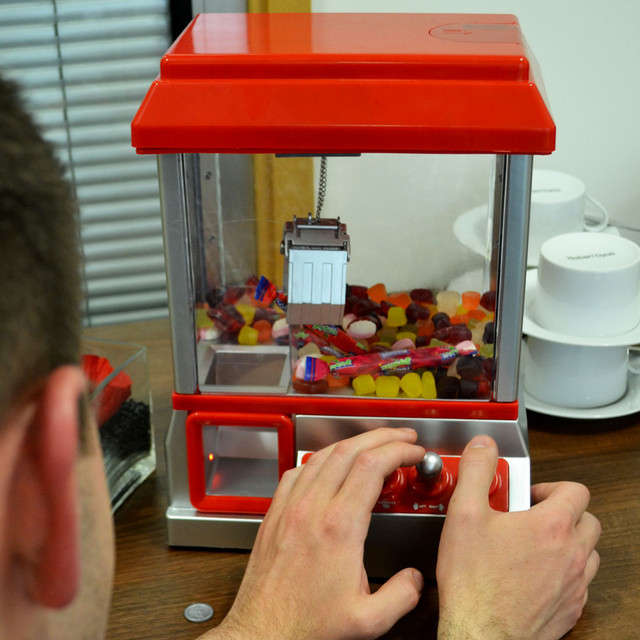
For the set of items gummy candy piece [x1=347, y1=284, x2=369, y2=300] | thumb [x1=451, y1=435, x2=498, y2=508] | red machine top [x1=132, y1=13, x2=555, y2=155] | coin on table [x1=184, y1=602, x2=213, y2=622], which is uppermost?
red machine top [x1=132, y1=13, x2=555, y2=155]

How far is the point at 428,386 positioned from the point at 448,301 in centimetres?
9

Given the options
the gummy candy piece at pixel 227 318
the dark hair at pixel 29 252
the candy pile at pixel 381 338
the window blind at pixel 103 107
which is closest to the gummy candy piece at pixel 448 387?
the candy pile at pixel 381 338

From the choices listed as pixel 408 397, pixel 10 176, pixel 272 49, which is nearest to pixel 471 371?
pixel 408 397

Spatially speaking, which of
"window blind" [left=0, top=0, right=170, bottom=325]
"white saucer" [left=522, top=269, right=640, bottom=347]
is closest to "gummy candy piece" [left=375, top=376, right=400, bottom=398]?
"white saucer" [left=522, top=269, right=640, bottom=347]

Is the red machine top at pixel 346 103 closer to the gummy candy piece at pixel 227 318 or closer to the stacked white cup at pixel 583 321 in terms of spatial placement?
the gummy candy piece at pixel 227 318

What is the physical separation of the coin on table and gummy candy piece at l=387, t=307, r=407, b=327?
0.33 meters

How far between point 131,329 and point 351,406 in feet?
1.99

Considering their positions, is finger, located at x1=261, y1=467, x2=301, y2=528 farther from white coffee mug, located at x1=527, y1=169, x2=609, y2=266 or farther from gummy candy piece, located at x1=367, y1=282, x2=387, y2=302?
white coffee mug, located at x1=527, y1=169, x2=609, y2=266

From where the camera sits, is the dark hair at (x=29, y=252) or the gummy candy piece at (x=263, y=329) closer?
the dark hair at (x=29, y=252)

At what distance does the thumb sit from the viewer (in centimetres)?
77

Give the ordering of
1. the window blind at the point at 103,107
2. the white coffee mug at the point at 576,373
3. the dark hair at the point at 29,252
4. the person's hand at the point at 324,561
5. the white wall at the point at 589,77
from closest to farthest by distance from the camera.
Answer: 1. the dark hair at the point at 29,252
2. the person's hand at the point at 324,561
3. the white coffee mug at the point at 576,373
4. the white wall at the point at 589,77
5. the window blind at the point at 103,107

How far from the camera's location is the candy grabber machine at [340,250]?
2.49ft

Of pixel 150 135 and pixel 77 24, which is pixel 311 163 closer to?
pixel 150 135

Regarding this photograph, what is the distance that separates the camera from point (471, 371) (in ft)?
2.84
